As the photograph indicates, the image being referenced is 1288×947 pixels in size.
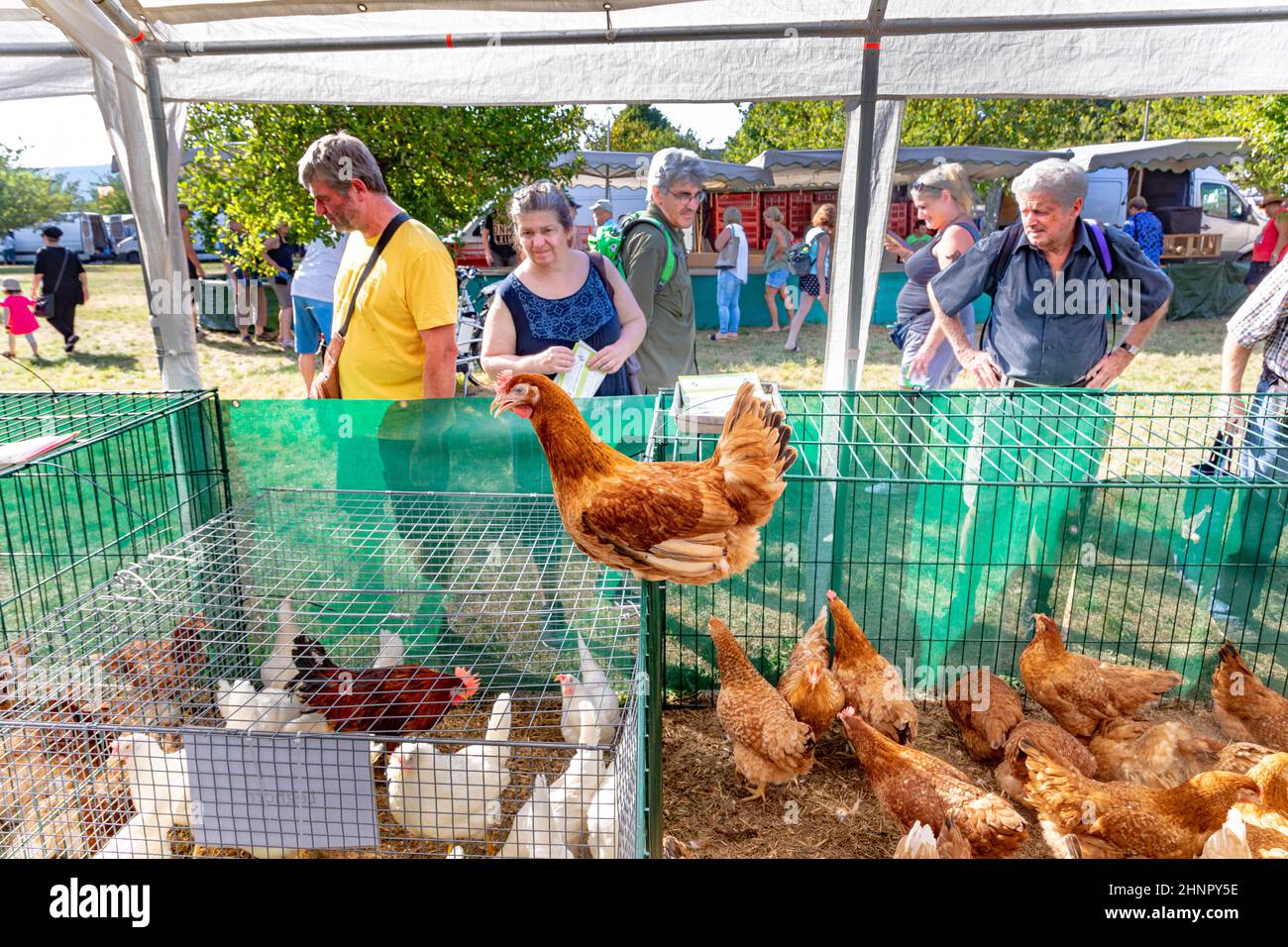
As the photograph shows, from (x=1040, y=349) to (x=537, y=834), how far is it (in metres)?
2.97

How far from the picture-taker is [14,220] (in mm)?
15938

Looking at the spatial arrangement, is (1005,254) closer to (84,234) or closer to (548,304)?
(548,304)

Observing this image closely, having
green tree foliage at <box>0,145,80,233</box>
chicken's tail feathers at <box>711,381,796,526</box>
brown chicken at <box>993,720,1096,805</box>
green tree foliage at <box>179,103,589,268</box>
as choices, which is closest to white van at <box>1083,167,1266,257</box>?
green tree foliage at <box>179,103,589,268</box>

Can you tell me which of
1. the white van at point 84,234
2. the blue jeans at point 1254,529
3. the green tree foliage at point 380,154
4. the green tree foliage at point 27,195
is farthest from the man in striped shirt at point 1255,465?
the white van at point 84,234

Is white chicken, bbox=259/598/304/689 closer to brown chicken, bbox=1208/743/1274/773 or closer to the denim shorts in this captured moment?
the denim shorts

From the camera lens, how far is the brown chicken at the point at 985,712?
9.28 ft

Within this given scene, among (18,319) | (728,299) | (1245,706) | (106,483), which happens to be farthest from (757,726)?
(18,319)

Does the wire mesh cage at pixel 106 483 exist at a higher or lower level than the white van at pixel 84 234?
lower

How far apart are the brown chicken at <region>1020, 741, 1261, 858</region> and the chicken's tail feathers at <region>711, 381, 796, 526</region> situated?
1.20 metres

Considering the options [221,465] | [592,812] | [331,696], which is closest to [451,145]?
[221,465]

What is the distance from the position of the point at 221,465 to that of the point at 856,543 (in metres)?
2.66

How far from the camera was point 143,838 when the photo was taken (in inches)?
80.9

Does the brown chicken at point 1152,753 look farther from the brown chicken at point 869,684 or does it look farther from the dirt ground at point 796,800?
the brown chicken at point 869,684

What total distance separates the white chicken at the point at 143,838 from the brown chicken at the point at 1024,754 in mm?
2467
